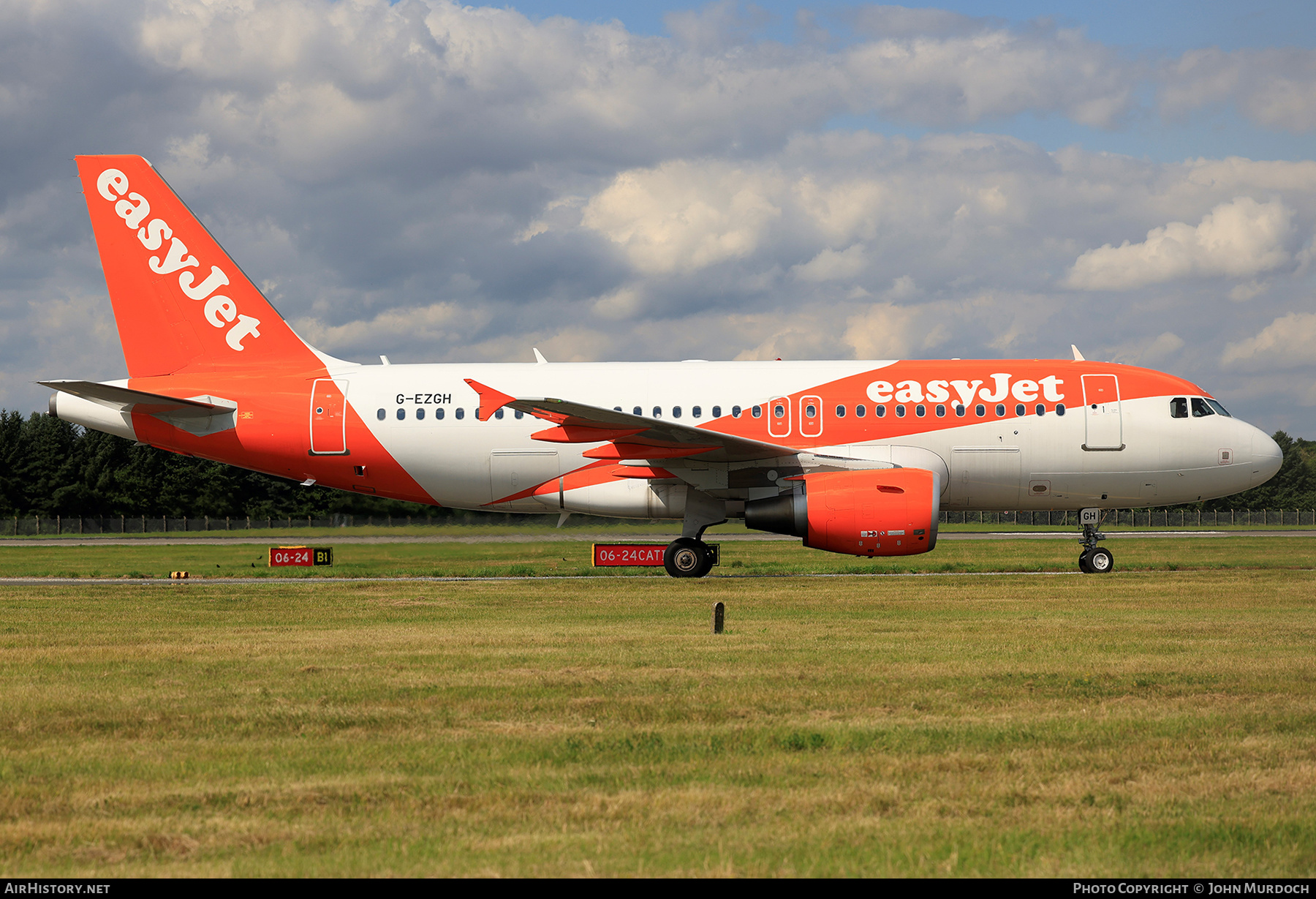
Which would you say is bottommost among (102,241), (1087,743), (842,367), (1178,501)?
(1087,743)

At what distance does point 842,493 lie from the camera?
19.2m

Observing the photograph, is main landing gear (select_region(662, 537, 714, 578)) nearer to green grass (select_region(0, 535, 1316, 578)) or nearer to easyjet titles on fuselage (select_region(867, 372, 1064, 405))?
green grass (select_region(0, 535, 1316, 578))

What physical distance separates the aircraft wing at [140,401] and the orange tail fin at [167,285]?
1212 mm

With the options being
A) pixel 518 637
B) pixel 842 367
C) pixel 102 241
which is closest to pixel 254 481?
pixel 102 241

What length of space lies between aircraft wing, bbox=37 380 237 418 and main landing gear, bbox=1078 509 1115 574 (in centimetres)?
1696

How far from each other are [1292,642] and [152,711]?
10.4 metres

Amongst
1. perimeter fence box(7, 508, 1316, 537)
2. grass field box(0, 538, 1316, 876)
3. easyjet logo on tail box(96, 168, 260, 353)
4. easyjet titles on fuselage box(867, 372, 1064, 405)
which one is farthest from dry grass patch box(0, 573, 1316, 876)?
perimeter fence box(7, 508, 1316, 537)

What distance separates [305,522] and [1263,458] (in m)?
47.1

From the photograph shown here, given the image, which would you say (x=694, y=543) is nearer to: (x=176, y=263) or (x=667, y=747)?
(x=176, y=263)

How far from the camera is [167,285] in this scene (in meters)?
22.7

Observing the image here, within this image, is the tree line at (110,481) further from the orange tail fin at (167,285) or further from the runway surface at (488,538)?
the orange tail fin at (167,285)

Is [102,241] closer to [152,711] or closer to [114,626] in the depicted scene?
[114,626]

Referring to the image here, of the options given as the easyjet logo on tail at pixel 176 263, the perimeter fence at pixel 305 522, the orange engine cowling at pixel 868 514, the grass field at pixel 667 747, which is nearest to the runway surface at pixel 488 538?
the perimeter fence at pixel 305 522

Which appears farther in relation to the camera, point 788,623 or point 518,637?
point 788,623
